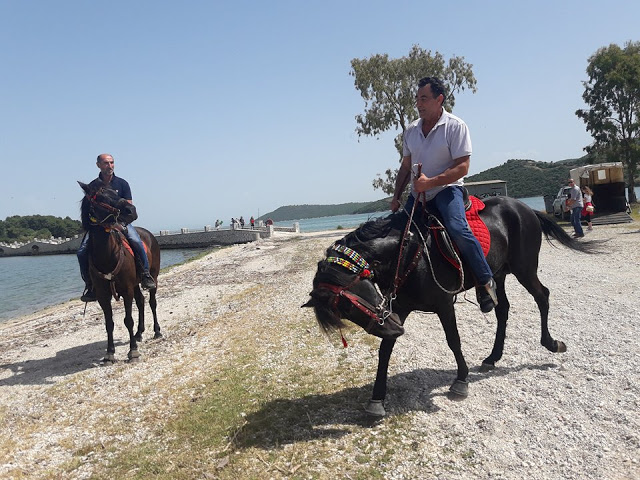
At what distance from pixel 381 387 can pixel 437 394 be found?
0.82 m

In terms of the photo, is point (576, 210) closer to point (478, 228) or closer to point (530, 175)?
point (478, 228)

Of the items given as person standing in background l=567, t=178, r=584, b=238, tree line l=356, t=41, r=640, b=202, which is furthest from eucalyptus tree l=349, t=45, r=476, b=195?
person standing in background l=567, t=178, r=584, b=238

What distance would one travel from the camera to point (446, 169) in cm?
456

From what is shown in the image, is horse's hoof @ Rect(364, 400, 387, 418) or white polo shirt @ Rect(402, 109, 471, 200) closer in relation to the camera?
horse's hoof @ Rect(364, 400, 387, 418)

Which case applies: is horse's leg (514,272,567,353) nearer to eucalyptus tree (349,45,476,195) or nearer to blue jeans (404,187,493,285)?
blue jeans (404,187,493,285)

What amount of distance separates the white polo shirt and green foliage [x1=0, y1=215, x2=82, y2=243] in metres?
147

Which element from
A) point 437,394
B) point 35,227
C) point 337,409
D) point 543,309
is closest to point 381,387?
point 337,409

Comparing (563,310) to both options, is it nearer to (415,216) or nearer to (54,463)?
(415,216)

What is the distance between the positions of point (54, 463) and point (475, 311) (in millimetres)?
7295

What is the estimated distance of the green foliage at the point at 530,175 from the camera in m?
142

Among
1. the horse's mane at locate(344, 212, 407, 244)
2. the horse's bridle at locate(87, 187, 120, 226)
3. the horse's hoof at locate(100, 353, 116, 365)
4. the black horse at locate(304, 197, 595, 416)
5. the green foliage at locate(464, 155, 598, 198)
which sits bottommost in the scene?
the horse's hoof at locate(100, 353, 116, 365)

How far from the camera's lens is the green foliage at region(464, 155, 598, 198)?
141875 millimetres

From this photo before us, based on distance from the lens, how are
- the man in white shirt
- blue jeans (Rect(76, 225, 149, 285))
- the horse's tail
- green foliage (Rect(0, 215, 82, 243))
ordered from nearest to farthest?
1. the man in white shirt
2. the horse's tail
3. blue jeans (Rect(76, 225, 149, 285))
4. green foliage (Rect(0, 215, 82, 243))

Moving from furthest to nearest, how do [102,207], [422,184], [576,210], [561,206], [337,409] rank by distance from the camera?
[561,206] → [576,210] → [102,207] → [337,409] → [422,184]
